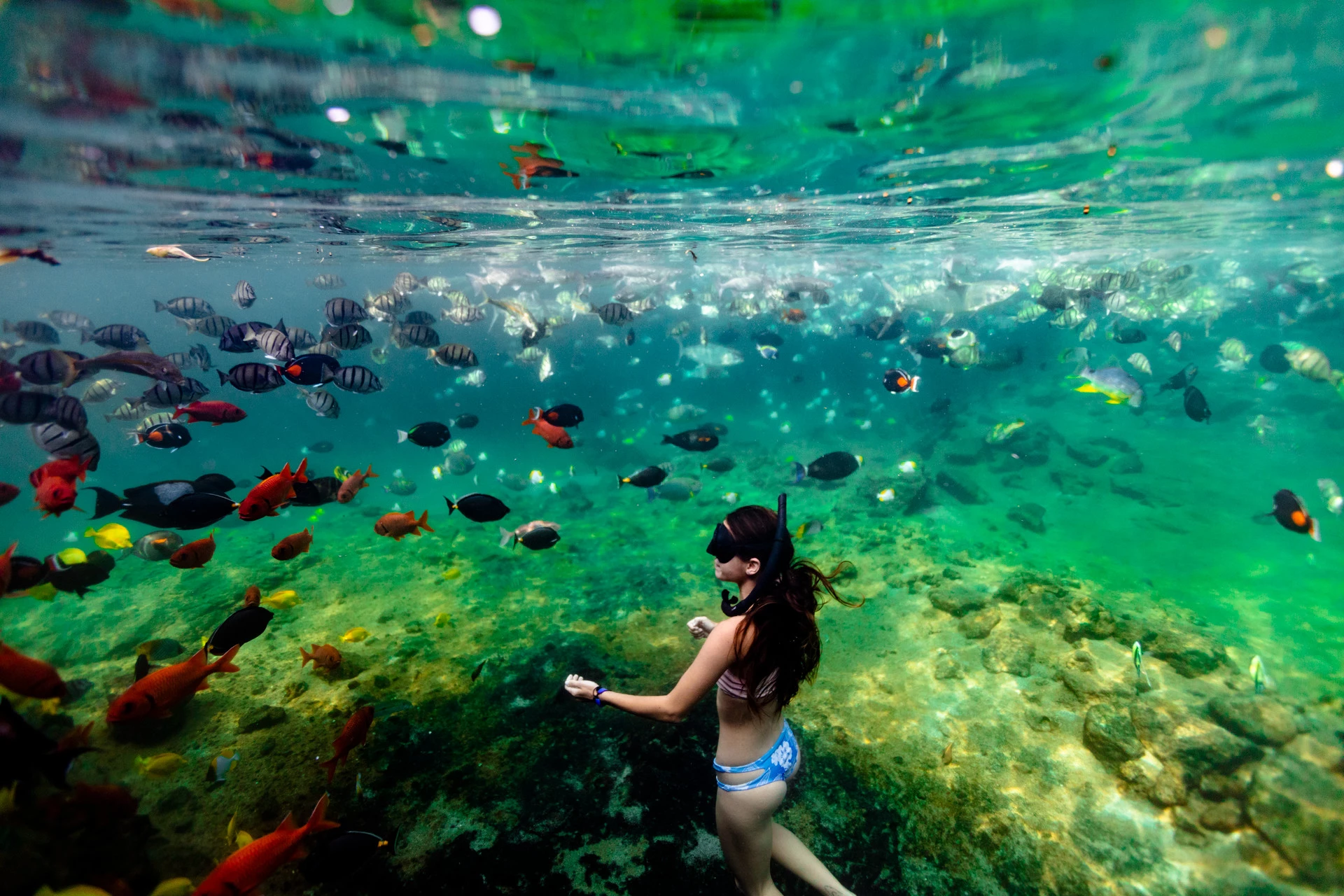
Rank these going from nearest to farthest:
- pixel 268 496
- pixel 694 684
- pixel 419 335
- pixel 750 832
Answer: pixel 694 684, pixel 750 832, pixel 268 496, pixel 419 335

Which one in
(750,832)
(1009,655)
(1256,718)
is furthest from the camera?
(1009,655)

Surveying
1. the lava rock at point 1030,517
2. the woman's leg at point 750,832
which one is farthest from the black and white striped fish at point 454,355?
the lava rock at point 1030,517

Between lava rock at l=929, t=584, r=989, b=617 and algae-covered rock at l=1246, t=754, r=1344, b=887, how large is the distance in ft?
12.8

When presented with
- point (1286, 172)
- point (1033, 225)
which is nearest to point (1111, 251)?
point (1033, 225)

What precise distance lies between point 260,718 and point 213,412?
385cm

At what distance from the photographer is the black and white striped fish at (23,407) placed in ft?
19.4

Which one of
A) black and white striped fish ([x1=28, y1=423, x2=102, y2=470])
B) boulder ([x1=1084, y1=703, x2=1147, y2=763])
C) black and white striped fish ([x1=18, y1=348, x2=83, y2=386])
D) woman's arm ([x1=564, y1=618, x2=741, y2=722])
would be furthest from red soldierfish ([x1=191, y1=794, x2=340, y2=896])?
boulder ([x1=1084, y1=703, x2=1147, y2=763])

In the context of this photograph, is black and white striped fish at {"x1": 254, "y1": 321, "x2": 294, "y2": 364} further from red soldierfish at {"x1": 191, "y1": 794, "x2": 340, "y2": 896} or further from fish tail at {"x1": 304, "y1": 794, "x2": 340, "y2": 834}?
red soldierfish at {"x1": 191, "y1": 794, "x2": 340, "y2": 896}

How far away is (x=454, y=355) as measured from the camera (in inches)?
384

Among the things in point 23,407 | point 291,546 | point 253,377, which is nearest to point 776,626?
point 291,546

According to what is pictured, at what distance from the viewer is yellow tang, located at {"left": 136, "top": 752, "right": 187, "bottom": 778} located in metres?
4.75

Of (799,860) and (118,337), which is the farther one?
(118,337)

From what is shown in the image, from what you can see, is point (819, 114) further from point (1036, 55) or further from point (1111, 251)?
point (1111, 251)

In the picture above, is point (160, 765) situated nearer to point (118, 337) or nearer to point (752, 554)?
point (752, 554)
